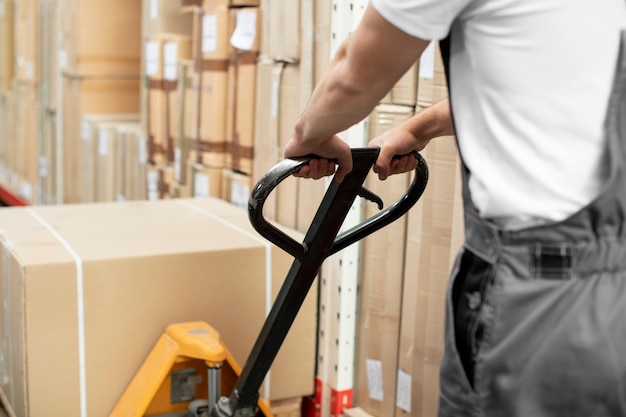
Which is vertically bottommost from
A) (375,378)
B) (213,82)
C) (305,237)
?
(375,378)

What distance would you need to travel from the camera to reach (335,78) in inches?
48.8

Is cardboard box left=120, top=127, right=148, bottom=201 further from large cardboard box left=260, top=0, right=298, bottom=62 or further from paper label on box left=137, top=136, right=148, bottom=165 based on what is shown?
large cardboard box left=260, top=0, right=298, bottom=62

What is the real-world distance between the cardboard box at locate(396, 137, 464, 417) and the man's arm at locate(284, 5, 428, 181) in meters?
0.72

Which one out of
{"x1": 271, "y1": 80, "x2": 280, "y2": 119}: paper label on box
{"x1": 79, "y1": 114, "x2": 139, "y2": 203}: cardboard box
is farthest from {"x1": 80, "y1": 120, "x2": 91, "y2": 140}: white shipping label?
{"x1": 271, "y1": 80, "x2": 280, "y2": 119}: paper label on box

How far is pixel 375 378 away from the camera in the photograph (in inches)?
95.1

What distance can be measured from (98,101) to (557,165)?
413 cm

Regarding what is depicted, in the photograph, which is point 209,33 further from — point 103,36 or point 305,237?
point 103,36

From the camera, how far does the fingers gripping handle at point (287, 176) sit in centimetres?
145

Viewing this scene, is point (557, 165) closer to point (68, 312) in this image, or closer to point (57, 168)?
point (68, 312)

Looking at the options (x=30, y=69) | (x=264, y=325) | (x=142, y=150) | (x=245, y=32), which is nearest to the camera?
(x=264, y=325)

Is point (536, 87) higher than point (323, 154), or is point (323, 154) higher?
point (536, 87)

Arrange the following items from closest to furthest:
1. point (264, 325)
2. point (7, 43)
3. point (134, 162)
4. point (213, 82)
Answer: point (264, 325) < point (213, 82) < point (134, 162) < point (7, 43)

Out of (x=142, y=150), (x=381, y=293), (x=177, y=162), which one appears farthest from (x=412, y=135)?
(x=142, y=150)

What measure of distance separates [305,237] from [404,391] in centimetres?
82
